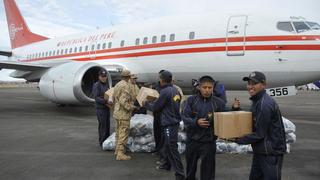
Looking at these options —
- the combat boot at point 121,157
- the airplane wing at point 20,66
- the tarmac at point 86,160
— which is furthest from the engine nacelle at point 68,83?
the combat boot at point 121,157

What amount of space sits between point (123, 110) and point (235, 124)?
282 centimetres

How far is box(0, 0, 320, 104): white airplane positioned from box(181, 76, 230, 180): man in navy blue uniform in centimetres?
607

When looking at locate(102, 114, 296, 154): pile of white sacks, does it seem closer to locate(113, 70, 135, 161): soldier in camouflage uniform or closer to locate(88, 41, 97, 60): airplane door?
locate(113, 70, 135, 161): soldier in camouflage uniform

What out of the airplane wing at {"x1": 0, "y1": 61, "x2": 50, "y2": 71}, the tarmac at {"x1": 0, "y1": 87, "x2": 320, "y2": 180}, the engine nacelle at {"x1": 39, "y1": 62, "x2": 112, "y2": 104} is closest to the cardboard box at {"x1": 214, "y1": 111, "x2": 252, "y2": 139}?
the tarmac at {"x1": 0, "y1": 87, "x2": 320, "y2": 180}

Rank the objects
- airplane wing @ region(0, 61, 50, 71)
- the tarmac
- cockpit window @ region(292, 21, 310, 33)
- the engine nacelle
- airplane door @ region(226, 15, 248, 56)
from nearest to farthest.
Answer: the tarmac
cockpit window @ region(292, 21, 310, 33)
airplane door @ region(226, 15, 248, 56)
the engine nacelle
airplane wing @ region(0, 61, 50, 71)

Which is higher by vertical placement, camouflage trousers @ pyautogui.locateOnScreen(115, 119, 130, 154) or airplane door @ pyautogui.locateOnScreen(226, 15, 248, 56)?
airplane door @ pyautogui.locateOnScreen(226, 15, 248, 56)

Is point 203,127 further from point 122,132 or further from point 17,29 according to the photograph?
point 17,29

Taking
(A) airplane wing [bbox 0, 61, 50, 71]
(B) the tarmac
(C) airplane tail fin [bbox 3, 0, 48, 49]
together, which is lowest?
(B) the tarmac

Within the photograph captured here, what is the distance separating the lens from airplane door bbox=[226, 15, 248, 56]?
383 inches

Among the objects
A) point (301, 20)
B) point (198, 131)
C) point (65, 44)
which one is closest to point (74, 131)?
point (198, 131)

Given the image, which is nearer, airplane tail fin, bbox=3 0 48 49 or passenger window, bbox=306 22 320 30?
passenger window, bbox=306 22 320 30

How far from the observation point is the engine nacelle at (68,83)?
10.9 meters

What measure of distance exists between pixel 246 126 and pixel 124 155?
3025 mm

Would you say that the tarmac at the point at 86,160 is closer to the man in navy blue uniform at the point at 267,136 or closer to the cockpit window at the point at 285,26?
the man in navy blue uniform at the point at 267,136
